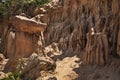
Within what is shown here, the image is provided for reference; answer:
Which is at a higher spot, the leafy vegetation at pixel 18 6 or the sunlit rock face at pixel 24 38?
the leafy vegetation at pixel 18 6

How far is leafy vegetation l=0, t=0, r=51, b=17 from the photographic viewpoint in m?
33.1

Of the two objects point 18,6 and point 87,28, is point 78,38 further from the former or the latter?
point 18,6

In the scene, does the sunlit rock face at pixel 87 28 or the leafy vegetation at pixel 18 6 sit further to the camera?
the leafy vegetation at pixel 18 6

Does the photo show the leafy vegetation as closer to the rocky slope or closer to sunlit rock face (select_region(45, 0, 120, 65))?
the rocky slope

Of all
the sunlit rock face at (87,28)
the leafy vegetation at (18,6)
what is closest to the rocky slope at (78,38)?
the sunlit rock face at (87,28)

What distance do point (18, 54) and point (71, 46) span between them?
425 cm

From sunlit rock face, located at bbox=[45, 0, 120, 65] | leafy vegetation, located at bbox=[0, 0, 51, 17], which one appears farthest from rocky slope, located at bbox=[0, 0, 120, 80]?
leafy vegetation, located at bbox=[0, 0, 51, 17]

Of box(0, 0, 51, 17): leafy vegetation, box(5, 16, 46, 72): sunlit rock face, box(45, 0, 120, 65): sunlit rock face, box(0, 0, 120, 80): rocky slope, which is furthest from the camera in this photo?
box(0, 0, 51, 17): leafy vegetation

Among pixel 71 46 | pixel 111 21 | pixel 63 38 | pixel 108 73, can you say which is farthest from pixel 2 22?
pixel 108 73

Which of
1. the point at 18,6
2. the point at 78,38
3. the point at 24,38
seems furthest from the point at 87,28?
the point at 18,6

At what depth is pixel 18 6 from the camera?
34.3m

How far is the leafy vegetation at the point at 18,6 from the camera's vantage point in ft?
109

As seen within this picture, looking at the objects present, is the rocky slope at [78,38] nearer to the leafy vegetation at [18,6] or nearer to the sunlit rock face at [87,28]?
the sunlit rock face at [87,28]

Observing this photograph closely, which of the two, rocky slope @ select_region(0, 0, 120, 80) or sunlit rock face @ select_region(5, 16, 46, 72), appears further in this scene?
sunlit rock face @ select_region(5, 16, 46, 72)
